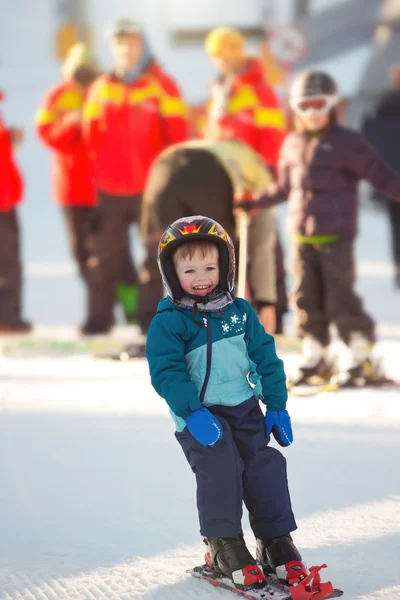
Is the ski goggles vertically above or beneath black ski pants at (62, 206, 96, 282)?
above

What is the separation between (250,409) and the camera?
2.83 meters

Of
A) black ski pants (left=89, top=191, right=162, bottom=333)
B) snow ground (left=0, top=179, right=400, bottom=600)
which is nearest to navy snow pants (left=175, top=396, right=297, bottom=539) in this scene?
snow ground (left=0, top=179, right=400, bottom=600)

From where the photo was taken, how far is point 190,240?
2.83 meters

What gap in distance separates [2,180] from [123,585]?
197 inches

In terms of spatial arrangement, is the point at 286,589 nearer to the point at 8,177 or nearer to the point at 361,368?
the point at 361,368

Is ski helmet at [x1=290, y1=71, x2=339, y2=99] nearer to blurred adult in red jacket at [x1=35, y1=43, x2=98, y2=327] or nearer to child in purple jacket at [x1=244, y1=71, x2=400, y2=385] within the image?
child in purple jacket at [x1=244, y1=71, x2=400, y2=385]

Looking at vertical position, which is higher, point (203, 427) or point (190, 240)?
point (190, 240)

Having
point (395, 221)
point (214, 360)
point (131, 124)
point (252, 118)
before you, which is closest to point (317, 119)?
point (252, 118)

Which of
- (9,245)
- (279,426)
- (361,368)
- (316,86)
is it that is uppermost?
(316,86)

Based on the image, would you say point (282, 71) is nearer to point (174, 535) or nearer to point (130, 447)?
point (130, 447)

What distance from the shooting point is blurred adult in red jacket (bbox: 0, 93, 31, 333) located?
7359 millimetres

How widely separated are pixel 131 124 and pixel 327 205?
1.95 metres

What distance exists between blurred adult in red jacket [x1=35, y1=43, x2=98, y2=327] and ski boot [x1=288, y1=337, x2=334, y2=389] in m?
2.24

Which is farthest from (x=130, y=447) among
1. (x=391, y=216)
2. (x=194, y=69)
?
(x=194, y=69)
